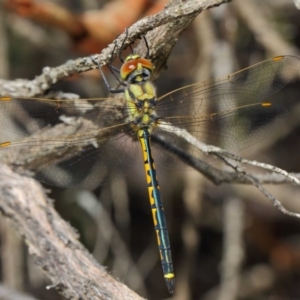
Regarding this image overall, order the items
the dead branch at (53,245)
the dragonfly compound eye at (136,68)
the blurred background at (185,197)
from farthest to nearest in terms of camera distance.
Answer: the blurred background at (185,197), the dragonfly compound eye at (136,68), the dead branch at (53,245)

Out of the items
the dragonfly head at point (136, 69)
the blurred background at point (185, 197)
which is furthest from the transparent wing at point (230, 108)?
the blurred background at point (185, 197)

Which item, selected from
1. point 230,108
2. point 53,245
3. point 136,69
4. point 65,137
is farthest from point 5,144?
point 230,108

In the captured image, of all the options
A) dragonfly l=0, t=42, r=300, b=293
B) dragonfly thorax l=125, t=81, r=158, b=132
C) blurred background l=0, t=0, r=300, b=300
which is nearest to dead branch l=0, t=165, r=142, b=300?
dragonfly l=0, t=42, r=300, b=293

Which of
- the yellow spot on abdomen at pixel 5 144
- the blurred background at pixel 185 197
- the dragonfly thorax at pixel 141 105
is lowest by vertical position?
the yellow spot on abdomen at pixel 5 144

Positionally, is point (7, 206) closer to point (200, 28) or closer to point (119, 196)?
point (119, 196)

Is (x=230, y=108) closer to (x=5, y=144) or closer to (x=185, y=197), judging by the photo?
(x=5, y=144)

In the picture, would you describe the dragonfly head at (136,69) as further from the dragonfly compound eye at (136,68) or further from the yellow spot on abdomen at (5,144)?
the yellow spot on abdomen at (5,144)

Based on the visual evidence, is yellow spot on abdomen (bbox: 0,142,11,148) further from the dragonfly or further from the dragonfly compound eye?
the dragonfly compound eye

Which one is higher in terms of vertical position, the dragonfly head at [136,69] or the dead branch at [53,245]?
the dragonfly head at [136,69]
